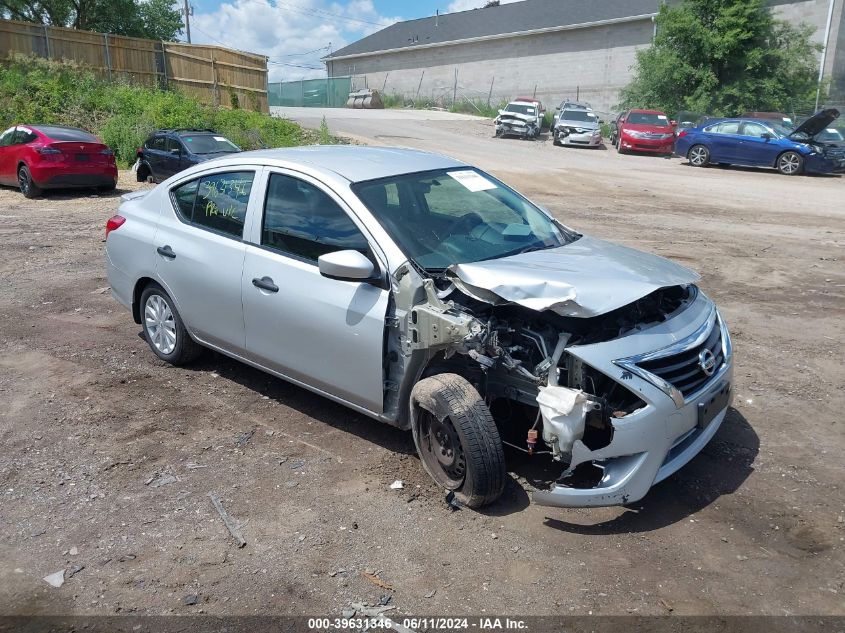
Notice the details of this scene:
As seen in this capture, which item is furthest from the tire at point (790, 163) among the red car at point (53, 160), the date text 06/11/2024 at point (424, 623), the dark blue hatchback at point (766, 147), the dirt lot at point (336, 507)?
the date text 06/11/2024 at point (424, 623)

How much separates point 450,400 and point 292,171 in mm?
1954

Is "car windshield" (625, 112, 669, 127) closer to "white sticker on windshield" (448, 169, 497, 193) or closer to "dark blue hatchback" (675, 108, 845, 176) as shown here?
"dark blue hatchback" (675, 108, 845, 176)

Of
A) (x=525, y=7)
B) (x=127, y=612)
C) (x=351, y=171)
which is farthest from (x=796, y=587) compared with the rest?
(x=525, y=7)

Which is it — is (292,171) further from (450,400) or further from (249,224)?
(450,400)

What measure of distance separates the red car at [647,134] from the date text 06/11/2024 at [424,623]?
27165 millimetres

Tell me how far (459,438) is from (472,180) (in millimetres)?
2043

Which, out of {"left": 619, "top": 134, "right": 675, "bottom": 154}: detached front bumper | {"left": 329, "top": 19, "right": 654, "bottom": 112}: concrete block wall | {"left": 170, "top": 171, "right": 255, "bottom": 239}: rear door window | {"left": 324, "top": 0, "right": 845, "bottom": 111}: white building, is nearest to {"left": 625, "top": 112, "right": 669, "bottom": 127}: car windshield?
{"left": 619, "top": 134, "right": 675, "bottom": 154}: detached front bumper

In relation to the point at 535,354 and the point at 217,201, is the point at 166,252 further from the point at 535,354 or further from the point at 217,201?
the point at 535,354

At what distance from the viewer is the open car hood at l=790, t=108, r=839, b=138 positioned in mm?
18305

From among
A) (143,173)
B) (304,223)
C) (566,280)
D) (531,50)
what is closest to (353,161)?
(304,223)

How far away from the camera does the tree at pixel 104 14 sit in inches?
1704

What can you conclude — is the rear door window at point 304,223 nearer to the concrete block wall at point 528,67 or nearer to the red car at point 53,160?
the red car at point 53,160

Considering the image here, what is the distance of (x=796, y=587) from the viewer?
3393 mm

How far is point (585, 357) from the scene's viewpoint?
3.66 meters
